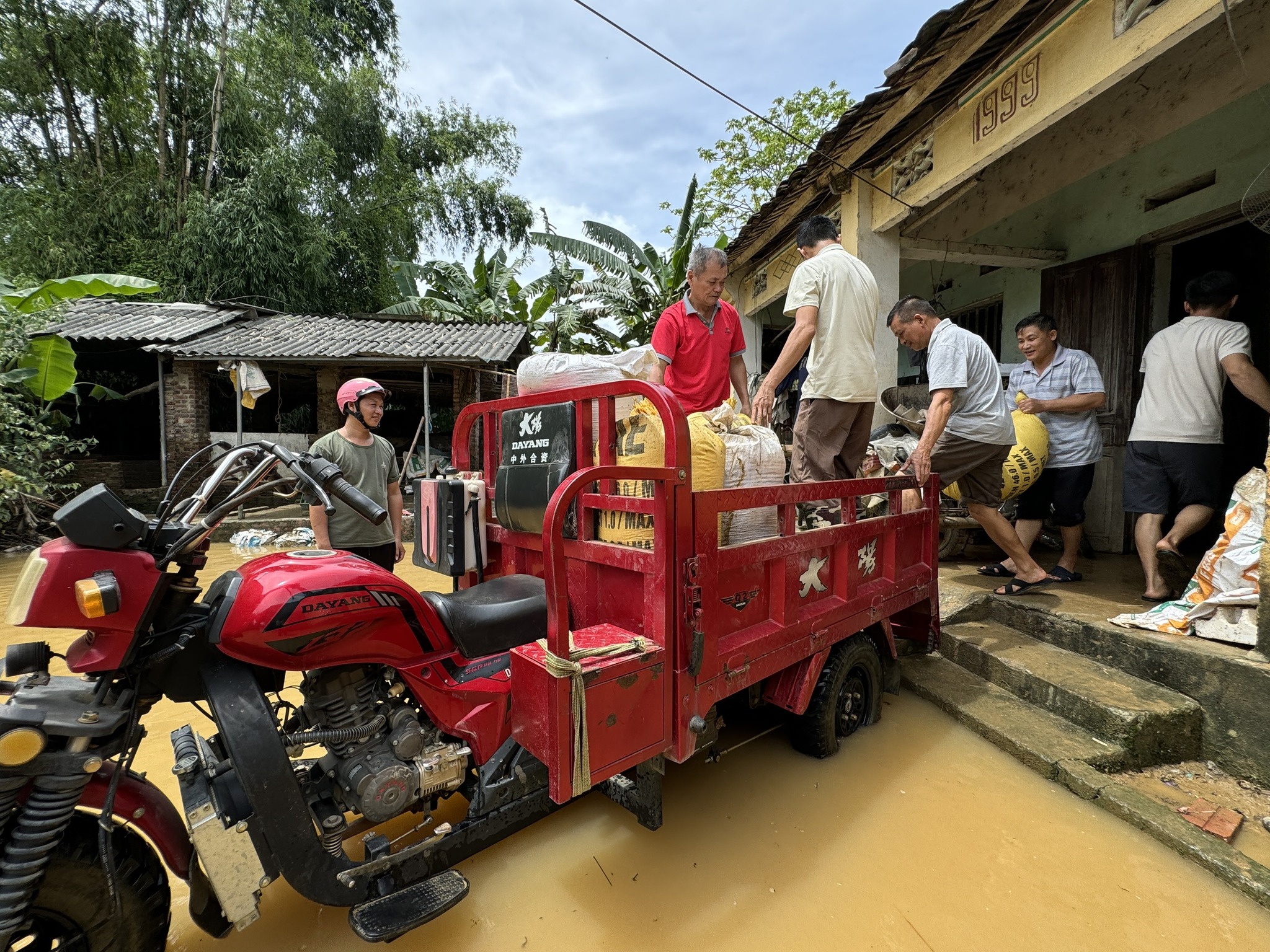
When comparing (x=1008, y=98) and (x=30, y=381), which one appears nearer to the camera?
(x=1008, y=98)

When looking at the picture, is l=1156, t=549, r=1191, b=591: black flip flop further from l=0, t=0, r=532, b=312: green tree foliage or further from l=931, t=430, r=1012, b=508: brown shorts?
l=0, t=0, r=532, b=312: green tree foliage

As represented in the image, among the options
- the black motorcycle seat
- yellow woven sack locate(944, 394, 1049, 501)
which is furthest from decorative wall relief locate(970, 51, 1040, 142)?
the black motorcycle seat

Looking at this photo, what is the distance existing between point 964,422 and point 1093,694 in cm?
155

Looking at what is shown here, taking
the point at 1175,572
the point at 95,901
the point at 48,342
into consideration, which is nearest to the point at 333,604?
the point at 95,901

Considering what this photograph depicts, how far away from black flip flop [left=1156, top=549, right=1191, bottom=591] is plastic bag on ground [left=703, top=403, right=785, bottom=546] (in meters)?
2.92

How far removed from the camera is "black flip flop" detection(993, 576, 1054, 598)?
381 centimetres

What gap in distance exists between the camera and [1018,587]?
12.5ft

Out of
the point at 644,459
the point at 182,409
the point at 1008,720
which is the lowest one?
the point at 1008,720

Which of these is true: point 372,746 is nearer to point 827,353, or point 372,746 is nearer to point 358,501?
point 358,501

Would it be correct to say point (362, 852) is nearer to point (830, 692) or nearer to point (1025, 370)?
point (830, 692)

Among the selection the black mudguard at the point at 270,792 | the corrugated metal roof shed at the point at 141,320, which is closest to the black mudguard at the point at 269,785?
the black mudguard at the point at 270,792

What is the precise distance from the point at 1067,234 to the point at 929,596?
177 inches

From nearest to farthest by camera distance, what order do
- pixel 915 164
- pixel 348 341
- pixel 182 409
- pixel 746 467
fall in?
pixel 746 467 → pixel 915 164 → pixel 182 409 → pixel 348 341

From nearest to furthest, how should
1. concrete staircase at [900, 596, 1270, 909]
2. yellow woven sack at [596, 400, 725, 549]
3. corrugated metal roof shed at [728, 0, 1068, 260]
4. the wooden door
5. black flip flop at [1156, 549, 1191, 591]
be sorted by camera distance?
yellow woven sack at [596, 400, 725, 549]
concrete staircase at [900, 596, 1270, 909]
corrugated metal roof shed at [728, 0, 1068, 260]
black flip flop at [1156, 549, 1191, 591]
the wooden door
